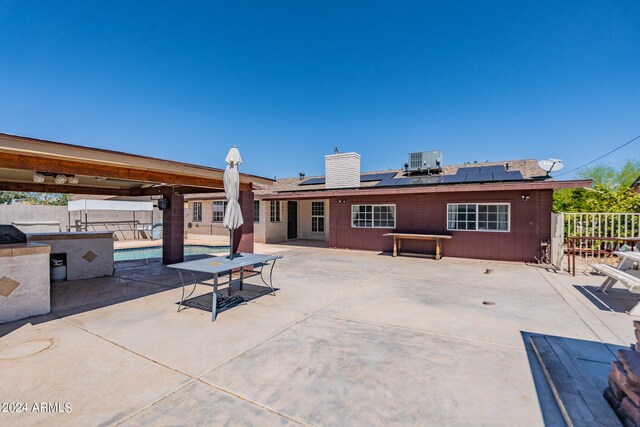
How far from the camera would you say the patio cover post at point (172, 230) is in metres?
8.57

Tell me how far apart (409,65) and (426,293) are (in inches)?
458

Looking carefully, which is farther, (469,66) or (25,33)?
(469,66)

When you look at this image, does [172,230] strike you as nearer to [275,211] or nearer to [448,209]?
[275,211]

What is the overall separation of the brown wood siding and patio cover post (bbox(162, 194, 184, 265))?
248 inches

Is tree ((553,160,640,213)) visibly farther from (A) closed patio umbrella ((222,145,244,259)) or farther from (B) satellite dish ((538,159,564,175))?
(A) closed patio umbrella ((222,145,244,259))

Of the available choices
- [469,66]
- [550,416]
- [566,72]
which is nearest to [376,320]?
[550,416]

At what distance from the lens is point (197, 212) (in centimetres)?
1852

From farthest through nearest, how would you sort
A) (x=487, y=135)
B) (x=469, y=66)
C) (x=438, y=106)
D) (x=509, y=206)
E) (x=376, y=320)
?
(x=487, y=135) → (x=438, y=106) → (x=469, y=66) → (x=509, y=206) → (x=376, y=320)

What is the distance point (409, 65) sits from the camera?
1309cm

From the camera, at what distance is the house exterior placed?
8.88 m

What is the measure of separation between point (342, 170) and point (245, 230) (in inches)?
347

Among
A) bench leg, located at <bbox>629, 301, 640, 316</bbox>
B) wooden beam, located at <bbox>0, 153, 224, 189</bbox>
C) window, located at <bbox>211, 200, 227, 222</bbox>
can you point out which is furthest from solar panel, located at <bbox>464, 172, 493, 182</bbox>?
window, located at <bbox>211, 200, 227, 222</bbox>

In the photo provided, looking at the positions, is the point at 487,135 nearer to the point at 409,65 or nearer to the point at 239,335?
the point at 409,65

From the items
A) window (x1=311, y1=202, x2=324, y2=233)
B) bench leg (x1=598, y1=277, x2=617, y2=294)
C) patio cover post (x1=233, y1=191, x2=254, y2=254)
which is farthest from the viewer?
window (x1=311, y1=202, x2=324, y2=233)
